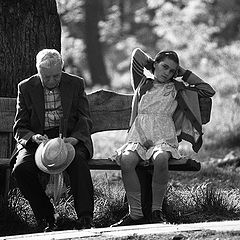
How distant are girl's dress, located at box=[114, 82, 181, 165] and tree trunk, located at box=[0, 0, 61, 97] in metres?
1.37

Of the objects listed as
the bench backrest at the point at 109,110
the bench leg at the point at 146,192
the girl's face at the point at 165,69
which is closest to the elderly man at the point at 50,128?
the bench leg at the point at 146,192

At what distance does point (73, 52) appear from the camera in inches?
1210

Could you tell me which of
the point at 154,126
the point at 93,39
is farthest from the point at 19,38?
the point at 93,39

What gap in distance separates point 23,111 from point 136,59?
42.5 inches

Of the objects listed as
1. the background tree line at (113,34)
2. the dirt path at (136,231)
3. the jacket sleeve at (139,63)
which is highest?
the background tree line at (113,34)

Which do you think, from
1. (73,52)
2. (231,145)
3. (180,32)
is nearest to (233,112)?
(231,145)

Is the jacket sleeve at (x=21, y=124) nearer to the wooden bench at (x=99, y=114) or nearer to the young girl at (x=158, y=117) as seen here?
the wooden bench at (x=99, y=114)

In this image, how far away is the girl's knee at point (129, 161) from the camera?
24.9ft

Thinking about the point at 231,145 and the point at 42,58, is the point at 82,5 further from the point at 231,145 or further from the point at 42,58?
the point at 42,58

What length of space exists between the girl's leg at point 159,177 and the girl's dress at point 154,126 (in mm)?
110

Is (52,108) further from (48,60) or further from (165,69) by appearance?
(165,69)

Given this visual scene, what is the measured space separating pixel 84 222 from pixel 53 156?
1.78ft

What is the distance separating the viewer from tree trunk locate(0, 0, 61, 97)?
350 inches

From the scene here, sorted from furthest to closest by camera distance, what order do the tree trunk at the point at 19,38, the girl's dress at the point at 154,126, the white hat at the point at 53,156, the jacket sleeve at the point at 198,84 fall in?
the tree trunk at the point at 19,38
the jacket sleeve at the point at 198,84
the girl's dress at the point at 154,126
the white hat at the point at 53,156
